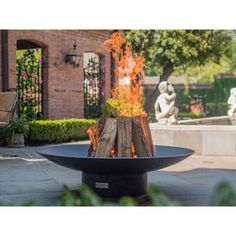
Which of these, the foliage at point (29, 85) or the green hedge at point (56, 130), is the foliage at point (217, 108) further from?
the foliage at point (29, 85)

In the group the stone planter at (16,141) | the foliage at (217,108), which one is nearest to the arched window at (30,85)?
the stone planter at (16,141)

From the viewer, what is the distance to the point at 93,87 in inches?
457

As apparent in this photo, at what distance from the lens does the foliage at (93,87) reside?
449 inches

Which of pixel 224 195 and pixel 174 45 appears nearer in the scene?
pixel 224 195

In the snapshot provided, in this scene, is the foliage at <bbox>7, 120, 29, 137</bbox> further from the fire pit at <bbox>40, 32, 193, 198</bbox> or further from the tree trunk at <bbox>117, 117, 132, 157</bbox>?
the tree trunk at <bbox>117, 117, 132, 157</bbox>

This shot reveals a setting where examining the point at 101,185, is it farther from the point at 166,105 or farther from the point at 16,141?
the point at 16,141

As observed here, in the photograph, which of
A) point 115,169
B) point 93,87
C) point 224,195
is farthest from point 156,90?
point 224,195

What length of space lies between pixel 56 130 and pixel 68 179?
A: 4176 mm

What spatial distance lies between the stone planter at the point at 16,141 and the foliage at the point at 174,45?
27.6 feet

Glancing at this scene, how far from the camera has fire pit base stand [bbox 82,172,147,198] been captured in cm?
380

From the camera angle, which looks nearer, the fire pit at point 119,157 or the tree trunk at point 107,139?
the fire pit at point 119,157

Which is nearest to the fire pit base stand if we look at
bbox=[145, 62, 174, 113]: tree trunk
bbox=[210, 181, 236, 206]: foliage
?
bbox=[210, 181, 236, 206]: foliage

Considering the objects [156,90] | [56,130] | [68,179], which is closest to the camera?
[68,179]

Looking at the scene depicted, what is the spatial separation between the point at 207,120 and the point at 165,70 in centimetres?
910
